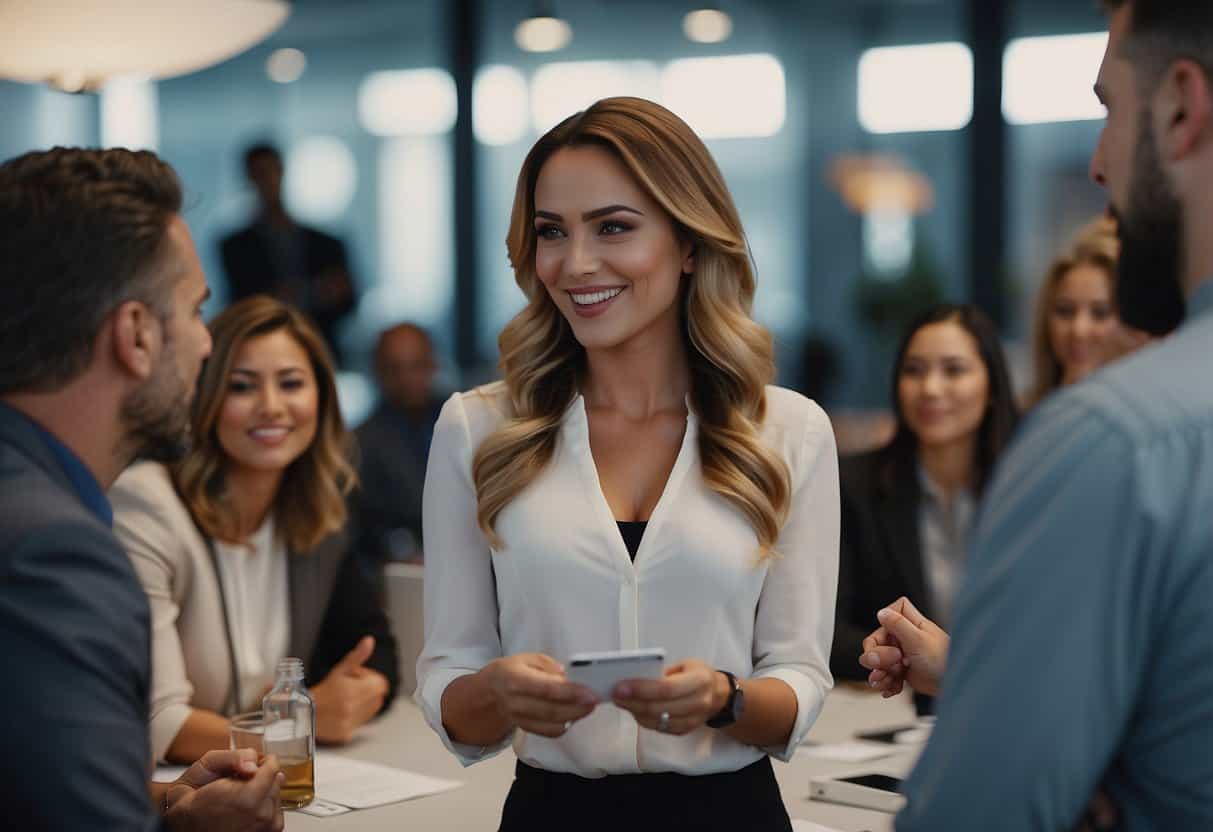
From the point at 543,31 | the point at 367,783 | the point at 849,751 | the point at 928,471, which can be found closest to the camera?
the point at 367,783

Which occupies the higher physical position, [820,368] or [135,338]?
[135,338]

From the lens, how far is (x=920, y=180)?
30.0 feet

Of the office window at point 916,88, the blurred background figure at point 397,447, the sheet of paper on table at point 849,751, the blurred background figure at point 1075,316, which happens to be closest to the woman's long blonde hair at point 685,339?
the sheet of paper on table at point 849,751

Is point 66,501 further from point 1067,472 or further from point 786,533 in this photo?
point 786,533

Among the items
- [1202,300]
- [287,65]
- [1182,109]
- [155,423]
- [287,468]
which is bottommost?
[287,468]

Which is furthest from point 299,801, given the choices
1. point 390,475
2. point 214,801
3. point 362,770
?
point 390,475

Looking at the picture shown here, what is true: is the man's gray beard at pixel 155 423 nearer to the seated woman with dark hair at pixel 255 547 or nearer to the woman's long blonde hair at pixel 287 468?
the seated woman with dark hair at pixel 255 547

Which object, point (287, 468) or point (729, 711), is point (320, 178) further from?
point (729, 711)

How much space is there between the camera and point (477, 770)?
291cm

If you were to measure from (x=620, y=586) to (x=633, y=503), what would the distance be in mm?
173

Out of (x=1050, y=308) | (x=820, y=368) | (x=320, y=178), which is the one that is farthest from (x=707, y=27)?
(x=1050, y=308)

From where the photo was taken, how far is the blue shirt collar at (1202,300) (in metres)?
1.30

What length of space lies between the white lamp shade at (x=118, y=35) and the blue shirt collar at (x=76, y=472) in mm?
1489

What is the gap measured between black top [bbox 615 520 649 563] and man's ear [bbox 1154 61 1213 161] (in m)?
1.13
